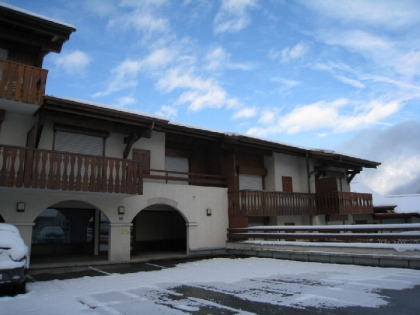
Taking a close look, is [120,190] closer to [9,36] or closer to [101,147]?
[101,147]

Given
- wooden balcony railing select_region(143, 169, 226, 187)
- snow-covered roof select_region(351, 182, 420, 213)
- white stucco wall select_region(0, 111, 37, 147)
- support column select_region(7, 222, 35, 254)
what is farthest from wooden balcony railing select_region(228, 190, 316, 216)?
snow-covered roof select_region(351, 182, 420, 213)

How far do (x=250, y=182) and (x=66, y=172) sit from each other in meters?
10.4

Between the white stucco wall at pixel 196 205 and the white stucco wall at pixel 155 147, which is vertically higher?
the white stucco wall at pixel 155 147

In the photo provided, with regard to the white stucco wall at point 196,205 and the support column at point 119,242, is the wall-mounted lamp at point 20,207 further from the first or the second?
the white stucco wall at point 196,205

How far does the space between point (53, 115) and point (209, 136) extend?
683 centimetres

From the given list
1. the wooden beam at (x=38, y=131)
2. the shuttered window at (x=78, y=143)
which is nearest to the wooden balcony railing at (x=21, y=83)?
the wooden beam at (x=38, y=131)

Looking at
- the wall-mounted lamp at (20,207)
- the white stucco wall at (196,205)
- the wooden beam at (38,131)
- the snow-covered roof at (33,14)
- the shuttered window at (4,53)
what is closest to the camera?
the snow-covered roof at (33,14)

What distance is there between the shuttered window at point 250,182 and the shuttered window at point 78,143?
304 inches

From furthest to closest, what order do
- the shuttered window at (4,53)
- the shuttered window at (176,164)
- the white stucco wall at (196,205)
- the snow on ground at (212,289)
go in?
the shuttered window at (176,164) → the white stucco wall at (196,205) → the shuttered window at (4,53) → the snow on ground at (212,289)

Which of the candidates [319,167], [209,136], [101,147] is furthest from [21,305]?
[319,167]

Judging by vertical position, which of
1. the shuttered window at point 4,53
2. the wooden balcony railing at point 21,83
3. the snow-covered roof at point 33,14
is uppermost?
the snow-covered roof at point 33,14

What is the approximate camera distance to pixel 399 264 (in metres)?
10.1

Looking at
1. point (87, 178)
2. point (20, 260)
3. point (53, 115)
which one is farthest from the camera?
point (53, 115)

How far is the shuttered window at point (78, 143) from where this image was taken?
13.3m
